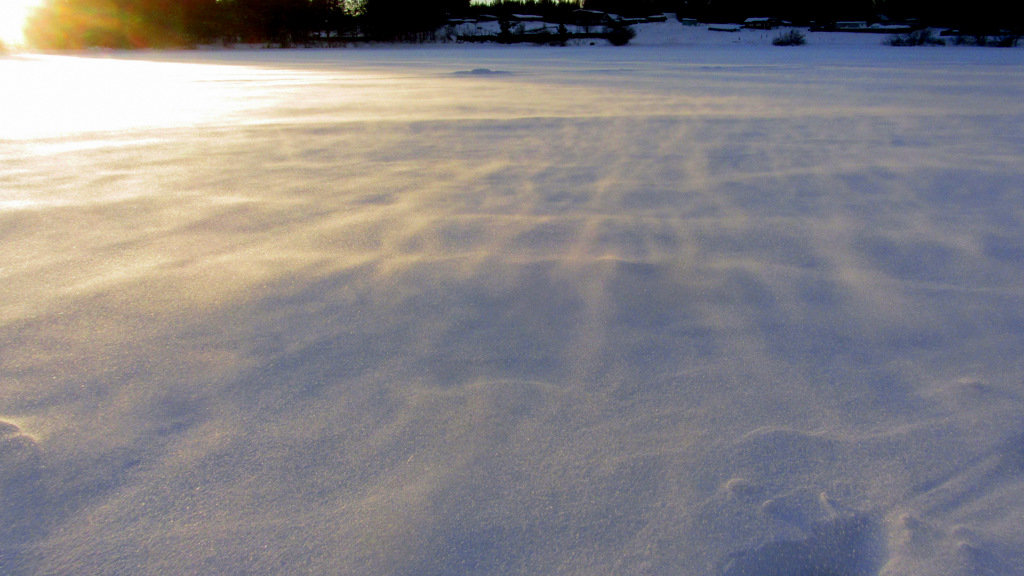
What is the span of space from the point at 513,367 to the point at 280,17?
2568cm

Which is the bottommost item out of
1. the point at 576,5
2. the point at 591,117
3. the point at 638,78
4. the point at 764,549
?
the point at 764,549

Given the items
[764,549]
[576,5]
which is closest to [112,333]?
[764,549]

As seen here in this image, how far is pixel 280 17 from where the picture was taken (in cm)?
2295

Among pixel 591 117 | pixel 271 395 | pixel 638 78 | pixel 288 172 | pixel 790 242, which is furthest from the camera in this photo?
pixel 638 78

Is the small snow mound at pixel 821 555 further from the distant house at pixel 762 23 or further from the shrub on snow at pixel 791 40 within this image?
the distant house at pixel 762 23

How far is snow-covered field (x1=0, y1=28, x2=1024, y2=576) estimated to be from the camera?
0.82 metres

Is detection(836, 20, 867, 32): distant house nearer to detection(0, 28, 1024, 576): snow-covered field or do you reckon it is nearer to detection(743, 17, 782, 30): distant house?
detection(743, 17, 782, 30): distant house

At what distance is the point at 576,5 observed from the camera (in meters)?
26.9

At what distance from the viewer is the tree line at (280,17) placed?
21.8 m

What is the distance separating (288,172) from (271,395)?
180 centimetres

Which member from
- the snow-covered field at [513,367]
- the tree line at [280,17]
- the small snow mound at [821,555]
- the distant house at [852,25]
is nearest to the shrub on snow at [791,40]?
the distant house at [852,25]

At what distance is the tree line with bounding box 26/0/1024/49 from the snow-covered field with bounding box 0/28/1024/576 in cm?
2278

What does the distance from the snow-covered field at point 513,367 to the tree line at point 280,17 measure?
74.7 ft

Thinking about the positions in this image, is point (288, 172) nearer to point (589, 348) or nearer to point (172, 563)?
point (589, 348)
